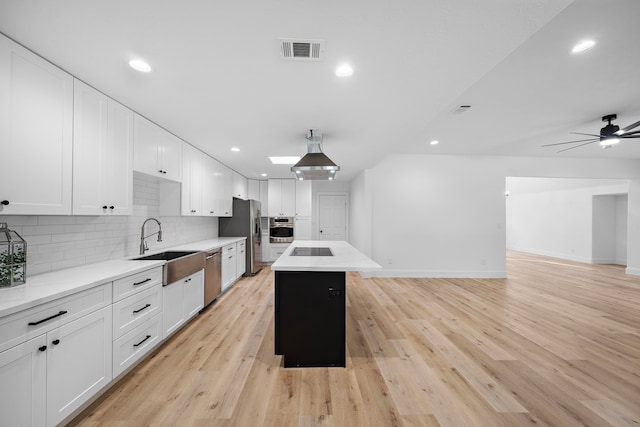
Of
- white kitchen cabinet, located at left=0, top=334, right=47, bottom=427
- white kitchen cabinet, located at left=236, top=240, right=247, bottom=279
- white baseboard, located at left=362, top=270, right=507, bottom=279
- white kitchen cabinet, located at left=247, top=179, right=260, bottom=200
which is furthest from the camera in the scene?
white kitchen cabinet, located at left=247, top=179, right=260, bottom=200

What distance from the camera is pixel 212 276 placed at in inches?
150

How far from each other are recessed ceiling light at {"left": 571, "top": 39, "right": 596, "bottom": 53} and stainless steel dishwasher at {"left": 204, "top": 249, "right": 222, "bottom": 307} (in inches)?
175

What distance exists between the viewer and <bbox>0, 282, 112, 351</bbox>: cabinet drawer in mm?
1257

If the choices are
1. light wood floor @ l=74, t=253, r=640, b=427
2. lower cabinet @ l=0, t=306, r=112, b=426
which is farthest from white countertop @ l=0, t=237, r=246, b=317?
light wood floor @ l=74, t=253, r=640, b=427

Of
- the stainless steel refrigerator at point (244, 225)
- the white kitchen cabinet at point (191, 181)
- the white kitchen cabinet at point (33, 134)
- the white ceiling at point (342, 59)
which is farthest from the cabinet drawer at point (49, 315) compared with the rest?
the stainless steel refrigerator at point (244, 225)

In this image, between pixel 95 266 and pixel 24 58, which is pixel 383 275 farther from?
pixel 24 58

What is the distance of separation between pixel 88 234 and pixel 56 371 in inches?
53.2

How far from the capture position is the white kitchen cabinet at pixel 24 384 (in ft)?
4.08

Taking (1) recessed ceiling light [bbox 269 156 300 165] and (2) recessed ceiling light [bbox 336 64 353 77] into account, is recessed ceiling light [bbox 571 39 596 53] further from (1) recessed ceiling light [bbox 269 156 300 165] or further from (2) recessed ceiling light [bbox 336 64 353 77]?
(1) recessed ceiling light [bbox 269 156 300 165]

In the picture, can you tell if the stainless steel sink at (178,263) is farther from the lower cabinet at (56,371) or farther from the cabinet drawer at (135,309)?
the lower cabinet at (56,371)

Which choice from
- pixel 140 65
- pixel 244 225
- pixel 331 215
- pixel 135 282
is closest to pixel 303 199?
pixel 331 215

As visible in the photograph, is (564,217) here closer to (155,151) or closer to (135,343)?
(155,151)

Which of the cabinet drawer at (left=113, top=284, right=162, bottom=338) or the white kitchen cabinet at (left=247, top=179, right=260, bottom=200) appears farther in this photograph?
the white kitchen cabinet at (left=247, top=179, right=260, bottom=200)

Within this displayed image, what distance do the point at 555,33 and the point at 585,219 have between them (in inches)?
353
